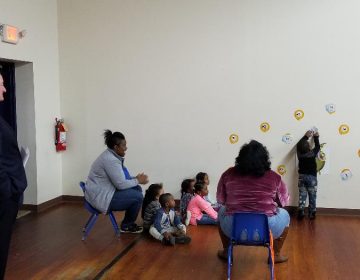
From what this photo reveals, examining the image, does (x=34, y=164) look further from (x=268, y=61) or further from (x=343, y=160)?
(x=343, y=160)

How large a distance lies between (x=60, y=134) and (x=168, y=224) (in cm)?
211

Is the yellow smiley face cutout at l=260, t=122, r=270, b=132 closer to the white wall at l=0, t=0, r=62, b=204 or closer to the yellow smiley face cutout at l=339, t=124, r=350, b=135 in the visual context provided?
the yellow smiley face cutout at l=339, t=124, r=350, b=135

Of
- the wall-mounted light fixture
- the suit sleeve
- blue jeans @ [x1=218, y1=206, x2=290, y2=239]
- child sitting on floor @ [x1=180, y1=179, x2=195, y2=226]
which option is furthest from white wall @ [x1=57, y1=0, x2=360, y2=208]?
the suit sleeve

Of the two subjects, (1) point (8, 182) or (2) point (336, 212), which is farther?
(2) point (336, 212)

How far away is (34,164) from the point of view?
17.2ft

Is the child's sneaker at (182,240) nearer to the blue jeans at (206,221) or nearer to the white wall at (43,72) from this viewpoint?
the blue jeans at (206,221)

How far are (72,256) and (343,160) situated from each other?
3139mm

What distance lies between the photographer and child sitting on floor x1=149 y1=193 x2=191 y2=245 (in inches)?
160

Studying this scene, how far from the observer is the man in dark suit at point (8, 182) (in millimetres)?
2477

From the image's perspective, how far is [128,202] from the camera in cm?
427

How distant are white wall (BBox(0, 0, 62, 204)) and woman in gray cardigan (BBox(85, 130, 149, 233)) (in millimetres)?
1393

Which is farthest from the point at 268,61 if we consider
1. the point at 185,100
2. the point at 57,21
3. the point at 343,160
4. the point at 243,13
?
the point at 57,21

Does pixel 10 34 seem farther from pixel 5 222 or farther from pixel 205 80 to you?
pixel 5 222

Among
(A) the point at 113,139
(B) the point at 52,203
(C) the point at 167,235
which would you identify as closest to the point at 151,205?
(C) the point at 167,235
